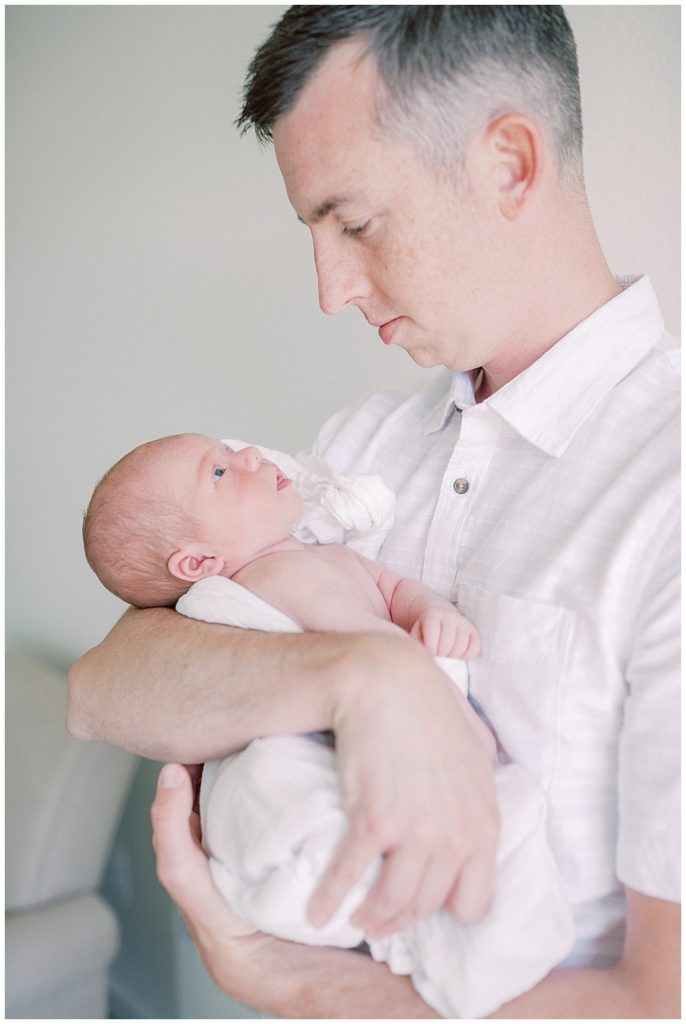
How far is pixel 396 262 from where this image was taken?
1059 millimetres

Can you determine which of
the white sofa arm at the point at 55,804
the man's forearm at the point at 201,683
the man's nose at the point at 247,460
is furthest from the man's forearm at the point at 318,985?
the white sofa arm at the point at 55,804

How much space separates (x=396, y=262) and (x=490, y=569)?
1.30 ft

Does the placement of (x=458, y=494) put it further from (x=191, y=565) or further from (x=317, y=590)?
(x=191, y=565)

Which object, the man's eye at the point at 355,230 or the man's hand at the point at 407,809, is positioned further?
the man's eye at the point at 355,230

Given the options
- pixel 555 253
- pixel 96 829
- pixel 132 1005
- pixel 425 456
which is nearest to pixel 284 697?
pixel 425 456

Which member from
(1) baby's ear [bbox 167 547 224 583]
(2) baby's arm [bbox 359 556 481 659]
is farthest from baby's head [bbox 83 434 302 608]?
(2) baby's arm [bbox 359 556 481 659]

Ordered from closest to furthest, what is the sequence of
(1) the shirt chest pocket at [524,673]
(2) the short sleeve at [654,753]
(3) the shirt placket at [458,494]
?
1. (2) the short sleeve at [654,753]
2. (1) the shirt chest pocket at [524,673]
3. (3) the shirt placket at [458,494]

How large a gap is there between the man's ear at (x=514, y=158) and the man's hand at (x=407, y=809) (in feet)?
1.95

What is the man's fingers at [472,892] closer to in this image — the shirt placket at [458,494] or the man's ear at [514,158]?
the shirt placket at [458,494]

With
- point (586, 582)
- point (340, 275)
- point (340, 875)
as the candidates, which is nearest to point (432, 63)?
A: point (340, 275)

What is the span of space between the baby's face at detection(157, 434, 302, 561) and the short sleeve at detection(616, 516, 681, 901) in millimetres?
518

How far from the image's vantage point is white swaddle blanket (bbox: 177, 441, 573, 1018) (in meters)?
0.81

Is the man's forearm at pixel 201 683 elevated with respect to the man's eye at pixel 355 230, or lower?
lower

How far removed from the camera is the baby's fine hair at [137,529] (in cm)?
114
